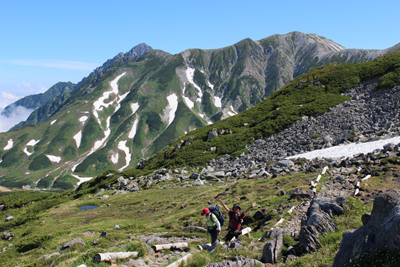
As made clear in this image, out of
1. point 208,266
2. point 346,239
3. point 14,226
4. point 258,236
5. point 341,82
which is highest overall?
point 341,82

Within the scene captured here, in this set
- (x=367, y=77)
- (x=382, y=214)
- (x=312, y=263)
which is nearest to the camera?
(x=382, y=214)

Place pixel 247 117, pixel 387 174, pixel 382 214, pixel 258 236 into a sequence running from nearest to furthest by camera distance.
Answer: pixel 382 214 < pixel 258 236 < pixel 387 174 < pixel 247 117

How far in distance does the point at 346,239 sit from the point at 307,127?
156ft

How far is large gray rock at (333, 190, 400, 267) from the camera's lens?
248 inches

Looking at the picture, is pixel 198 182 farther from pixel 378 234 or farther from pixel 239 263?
pixel 378 234

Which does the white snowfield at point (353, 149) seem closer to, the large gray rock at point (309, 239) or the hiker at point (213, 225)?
the hiker at point (213, 225)

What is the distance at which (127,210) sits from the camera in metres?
35.3

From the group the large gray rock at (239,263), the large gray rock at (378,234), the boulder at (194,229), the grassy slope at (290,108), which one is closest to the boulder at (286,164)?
the grassy slope at (290,108)

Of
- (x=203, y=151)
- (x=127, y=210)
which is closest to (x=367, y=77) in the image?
(x=203, y=151)

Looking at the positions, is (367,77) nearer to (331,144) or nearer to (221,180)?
(331,144)

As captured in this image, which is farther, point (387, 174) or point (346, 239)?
point (387, 174)

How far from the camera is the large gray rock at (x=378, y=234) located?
6.31 metres

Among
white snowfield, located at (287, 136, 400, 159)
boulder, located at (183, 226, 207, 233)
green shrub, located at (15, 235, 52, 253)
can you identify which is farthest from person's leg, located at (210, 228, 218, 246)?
white snowfield, located at (287, 136, 400, 159)

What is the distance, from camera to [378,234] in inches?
262
